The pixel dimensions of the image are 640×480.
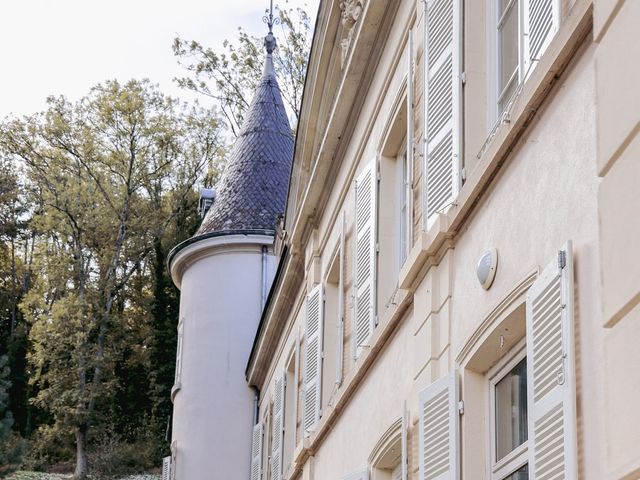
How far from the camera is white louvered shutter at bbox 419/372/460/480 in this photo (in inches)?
296

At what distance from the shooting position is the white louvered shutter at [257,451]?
2274 cm

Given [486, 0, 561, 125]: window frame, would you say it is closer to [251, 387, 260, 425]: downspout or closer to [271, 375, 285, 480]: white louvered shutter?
[271, 375, 285, 480]: white louvered shutter

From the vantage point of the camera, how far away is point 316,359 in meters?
14.4

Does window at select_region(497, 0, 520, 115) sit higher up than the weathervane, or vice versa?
the weathervane

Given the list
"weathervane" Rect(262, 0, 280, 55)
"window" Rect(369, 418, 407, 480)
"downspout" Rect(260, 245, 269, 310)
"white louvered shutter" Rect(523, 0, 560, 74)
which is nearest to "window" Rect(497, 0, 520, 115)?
"white louvered shutter" Rect(523, 0, 560, 74)

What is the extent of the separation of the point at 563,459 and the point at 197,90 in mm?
38276

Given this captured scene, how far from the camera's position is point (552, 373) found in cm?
578

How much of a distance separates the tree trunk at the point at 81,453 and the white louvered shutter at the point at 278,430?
23293 mm

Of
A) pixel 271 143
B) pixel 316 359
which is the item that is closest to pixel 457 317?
pixel 316 359

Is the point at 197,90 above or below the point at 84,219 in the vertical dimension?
above

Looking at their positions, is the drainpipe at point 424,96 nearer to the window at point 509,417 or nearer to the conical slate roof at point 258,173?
the window at point 509,417

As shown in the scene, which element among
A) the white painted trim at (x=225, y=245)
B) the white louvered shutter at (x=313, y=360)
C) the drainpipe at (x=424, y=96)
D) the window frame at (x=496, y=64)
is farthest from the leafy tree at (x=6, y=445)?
the window frame at (x=496, y=64)

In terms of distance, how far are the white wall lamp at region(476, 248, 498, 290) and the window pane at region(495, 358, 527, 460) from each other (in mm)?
501

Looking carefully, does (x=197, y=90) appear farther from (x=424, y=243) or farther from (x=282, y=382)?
(x=424, y=243)
